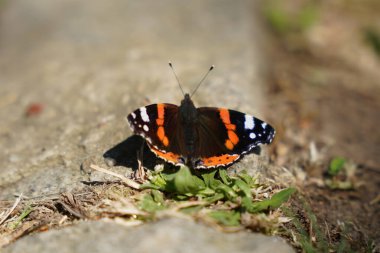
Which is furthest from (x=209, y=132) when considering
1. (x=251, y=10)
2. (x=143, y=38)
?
(x=251, y=10)

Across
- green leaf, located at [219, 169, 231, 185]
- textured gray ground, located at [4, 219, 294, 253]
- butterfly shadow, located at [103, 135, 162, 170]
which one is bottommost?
textured gray ground, located at [4, 219, 294, 253]

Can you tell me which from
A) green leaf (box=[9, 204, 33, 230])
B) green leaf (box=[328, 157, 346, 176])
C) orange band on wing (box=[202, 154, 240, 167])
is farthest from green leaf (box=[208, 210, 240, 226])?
green leaf (box=[328, 157, 346, 176])

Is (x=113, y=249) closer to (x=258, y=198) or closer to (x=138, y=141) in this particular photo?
(x=258, y=198)

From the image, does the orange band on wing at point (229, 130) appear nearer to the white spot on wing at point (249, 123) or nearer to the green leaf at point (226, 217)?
the white spot on wing at point (249, 123)

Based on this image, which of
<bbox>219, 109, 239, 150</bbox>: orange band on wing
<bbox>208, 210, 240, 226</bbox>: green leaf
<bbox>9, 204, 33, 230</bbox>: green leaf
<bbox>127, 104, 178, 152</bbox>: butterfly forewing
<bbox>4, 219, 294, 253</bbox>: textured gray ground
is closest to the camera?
<bbox>4, 219, 294, 253</bbox>: textured gray ground

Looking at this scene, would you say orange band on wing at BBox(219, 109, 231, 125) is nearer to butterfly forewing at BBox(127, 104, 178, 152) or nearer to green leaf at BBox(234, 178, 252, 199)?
butterfly forewing at BBox(127, 104, 178, 152)

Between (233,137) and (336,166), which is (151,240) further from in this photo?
(336,166)

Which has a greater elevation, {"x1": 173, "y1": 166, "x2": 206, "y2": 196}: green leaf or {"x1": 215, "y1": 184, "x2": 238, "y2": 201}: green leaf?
{"x1": 173, "y1": 166, "x2": 206, "y2": 196}: green leaf
